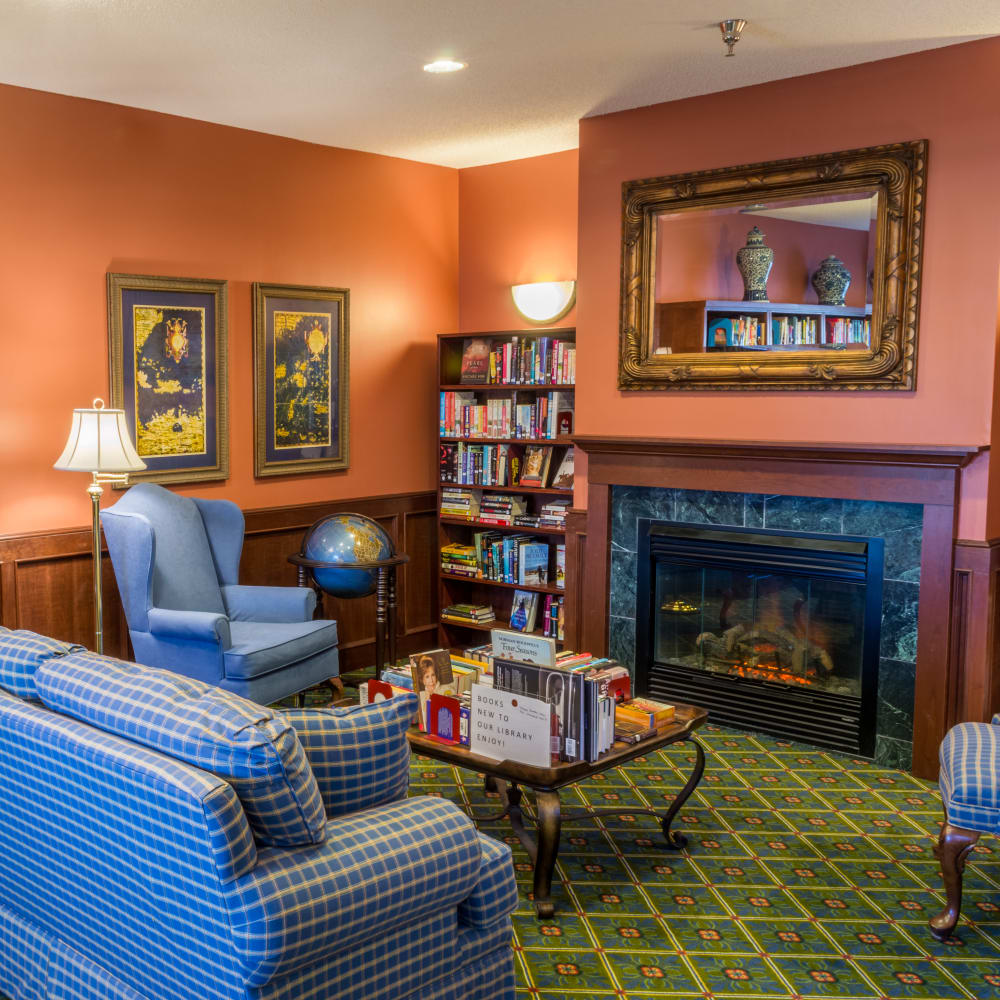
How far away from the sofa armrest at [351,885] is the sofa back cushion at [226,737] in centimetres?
8

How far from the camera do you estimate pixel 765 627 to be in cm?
503

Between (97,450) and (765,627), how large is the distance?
3156mm

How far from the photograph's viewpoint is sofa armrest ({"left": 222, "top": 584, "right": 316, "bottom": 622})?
5.04m

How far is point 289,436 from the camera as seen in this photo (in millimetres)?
5770

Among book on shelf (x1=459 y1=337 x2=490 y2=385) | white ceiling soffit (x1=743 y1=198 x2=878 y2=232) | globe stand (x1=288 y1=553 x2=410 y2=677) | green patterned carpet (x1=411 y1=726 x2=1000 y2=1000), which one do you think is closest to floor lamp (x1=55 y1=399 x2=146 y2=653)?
globe stand (x1=288 y1=553 x2=410 y2=677)

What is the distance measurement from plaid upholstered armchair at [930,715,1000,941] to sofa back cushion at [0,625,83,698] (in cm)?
253

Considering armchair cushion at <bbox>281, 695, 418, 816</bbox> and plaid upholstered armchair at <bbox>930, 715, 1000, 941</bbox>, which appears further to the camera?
plaid upholstered armchair at <bbox>930, 715, 1000, 941</bbox>

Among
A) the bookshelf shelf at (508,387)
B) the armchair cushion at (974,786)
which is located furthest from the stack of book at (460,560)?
the armchair cushion at (974,786)

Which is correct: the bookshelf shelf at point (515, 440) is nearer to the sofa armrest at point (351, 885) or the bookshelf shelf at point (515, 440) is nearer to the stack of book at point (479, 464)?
the stack of book at point (479, 464)

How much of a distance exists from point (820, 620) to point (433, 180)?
355 centimetres

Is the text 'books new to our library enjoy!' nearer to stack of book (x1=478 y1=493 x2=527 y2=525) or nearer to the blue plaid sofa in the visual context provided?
the blue plaid sofa

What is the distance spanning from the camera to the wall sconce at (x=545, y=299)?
6.00 meters

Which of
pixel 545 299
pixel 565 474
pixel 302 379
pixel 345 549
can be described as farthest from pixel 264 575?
pixel 545 299

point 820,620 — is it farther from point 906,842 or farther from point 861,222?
point 861,222
